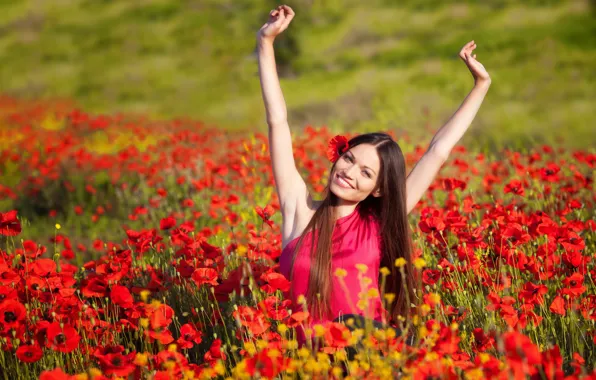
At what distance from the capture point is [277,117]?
2.87 meters

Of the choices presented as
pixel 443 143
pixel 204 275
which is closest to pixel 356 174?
pixel 443 143

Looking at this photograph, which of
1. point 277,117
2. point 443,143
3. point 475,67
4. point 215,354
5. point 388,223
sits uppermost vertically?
point 475,67

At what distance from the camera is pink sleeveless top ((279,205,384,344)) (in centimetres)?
276

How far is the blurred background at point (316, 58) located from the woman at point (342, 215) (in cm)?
746

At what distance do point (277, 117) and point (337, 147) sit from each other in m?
0.31

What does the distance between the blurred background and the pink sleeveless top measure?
751 centimetres

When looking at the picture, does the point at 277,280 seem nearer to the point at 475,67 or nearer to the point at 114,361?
the point at 114,361

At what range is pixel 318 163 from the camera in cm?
658

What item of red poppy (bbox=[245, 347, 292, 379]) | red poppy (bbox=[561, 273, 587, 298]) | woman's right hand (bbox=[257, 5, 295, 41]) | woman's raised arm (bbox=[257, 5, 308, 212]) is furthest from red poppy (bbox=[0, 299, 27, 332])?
red poppy (bbox=[561, 273, 587, 298])

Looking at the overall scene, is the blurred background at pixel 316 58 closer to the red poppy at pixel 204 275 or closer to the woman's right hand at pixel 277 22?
the woman's right hand at pixel 277 22

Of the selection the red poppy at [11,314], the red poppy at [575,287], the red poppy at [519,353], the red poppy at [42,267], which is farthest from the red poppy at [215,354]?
the red poppy at [575,287]

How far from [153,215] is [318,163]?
5.27ft

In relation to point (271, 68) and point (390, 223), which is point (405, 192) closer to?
point (390, 223)

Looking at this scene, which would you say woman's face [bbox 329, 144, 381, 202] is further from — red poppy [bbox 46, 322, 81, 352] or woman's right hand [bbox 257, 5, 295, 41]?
red poppy [bbox 46, 322, 81, 352]
